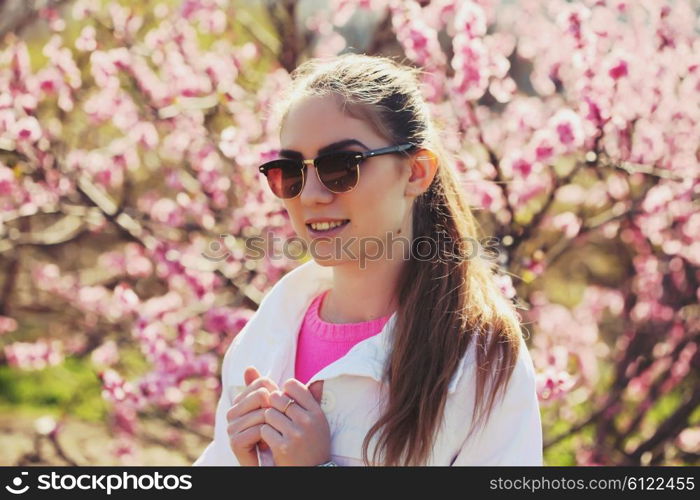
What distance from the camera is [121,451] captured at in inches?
148

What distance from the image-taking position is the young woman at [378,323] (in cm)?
151

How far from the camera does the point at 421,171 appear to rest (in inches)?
67.3

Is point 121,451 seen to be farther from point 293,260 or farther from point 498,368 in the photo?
point 498,368

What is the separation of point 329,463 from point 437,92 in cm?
204

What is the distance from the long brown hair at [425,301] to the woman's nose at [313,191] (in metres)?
0.15

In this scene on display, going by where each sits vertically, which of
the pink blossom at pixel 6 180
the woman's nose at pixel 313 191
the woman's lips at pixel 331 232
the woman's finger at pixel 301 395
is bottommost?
the woman's finger at pixel 301 395

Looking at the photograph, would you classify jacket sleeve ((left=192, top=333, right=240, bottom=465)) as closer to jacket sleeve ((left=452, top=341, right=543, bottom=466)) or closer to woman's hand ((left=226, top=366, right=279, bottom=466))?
woman's hand ((left=226, top=366, right=279, bottom=466))

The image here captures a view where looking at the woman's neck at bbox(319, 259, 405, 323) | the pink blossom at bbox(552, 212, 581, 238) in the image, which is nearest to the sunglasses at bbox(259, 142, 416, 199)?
the woman's neck at bbox(319, 259, 405, 323)

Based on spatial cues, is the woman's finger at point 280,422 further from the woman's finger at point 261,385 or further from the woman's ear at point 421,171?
the woman's ear at point 421,171

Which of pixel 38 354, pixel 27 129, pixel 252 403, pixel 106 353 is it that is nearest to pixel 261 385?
pixel 252 403

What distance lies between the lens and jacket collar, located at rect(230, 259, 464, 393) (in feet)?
5.18

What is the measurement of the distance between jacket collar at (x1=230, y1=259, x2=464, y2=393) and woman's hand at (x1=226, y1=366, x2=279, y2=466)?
10 cm
